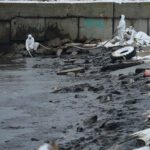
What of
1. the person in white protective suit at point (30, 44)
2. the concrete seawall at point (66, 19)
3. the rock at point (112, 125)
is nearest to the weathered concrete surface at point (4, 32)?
the concrete seawall at point (66, 19)

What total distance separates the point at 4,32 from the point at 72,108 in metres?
15.1

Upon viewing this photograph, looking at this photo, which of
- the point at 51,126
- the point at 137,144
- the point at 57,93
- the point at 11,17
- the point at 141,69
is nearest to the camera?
the point at 137,144

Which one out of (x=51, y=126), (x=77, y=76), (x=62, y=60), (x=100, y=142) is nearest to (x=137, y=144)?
(x=100, y=142)

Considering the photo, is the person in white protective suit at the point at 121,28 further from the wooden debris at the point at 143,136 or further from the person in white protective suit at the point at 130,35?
the wooden debris at the point at 143,136

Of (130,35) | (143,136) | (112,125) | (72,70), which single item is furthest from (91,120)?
(130,35)

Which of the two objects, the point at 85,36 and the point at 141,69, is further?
the point at 85,36

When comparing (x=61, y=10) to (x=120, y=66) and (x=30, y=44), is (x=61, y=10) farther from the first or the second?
(x=120, y=66)

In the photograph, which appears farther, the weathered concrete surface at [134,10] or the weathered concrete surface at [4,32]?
the weathered concrete surface at [134,10]

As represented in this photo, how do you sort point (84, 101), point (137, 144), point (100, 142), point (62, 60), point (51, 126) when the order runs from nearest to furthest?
point (137, 144) → point (100, 142) → point (51, 126) → point (84, 101) → point (62, 60)

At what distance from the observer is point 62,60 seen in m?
22.2

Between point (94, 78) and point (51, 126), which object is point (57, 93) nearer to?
point (94, 78)

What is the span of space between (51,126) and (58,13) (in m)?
17.0

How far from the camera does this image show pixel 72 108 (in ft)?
38.1

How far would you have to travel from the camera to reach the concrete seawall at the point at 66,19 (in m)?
26.3
